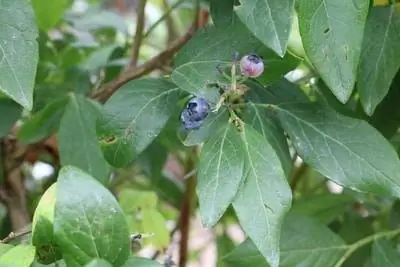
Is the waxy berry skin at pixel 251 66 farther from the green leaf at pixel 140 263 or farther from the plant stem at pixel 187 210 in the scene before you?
the plant stem at pixel 187 210

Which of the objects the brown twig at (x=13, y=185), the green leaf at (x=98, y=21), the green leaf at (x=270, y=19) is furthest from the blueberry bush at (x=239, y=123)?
the green leaf at (x=98, y=21)

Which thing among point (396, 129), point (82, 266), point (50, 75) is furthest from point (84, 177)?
point (50, 75)

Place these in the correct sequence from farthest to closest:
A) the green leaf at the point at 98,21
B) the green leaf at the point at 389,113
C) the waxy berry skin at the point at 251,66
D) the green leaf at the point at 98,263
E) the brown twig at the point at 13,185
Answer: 1. the green leaf at the point at 98,21
2. the brown twig at the point at 13,185
3. the green leaf at the point at 389,113
4. the waxy berry skin at the point at 251,66
5. the green leaf at the point at 98,263

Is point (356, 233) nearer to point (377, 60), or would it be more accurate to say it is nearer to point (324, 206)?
point (324, 206)

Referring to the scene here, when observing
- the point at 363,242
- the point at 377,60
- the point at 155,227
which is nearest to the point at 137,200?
the point at 155,227

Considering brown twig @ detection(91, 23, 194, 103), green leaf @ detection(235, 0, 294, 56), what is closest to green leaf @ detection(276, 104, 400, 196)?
green leaf @ detection(235, 0, 294, 56)

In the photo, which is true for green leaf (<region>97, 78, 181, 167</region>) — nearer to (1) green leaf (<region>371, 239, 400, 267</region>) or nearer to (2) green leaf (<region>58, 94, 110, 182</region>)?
(2) green leaf (<region>58, 94, 110, 182</region>)
